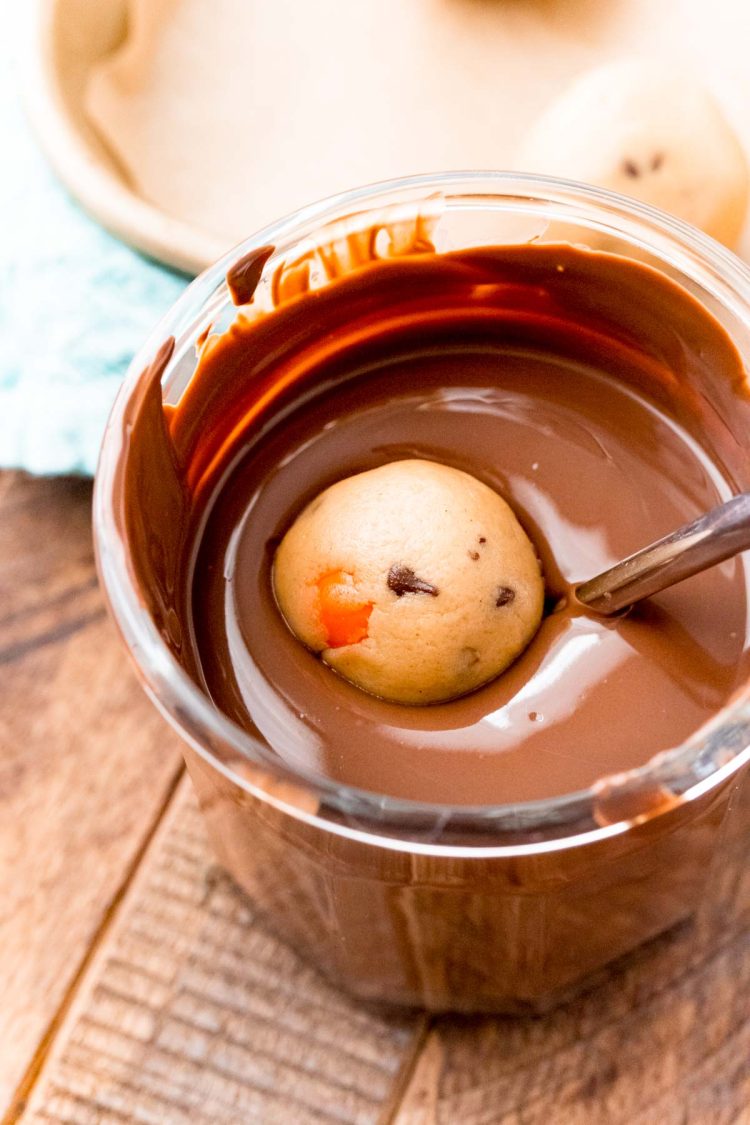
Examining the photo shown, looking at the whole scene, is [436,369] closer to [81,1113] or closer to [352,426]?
[352,426]

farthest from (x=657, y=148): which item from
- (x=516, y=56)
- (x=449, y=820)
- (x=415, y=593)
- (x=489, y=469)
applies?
(x=449, y=820)

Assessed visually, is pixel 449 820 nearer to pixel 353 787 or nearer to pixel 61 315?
pixel 353 787

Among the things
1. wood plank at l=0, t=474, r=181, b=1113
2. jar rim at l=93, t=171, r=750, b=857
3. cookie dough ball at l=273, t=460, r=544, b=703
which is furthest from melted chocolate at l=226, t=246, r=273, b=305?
wood plank at l=0, t=474, r=181, b=1113

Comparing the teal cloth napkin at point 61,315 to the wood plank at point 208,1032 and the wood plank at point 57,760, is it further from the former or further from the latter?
the wood plank at point 208,1032

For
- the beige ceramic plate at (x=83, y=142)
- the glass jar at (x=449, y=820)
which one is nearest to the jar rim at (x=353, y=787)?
the glass jar at (x=449, y=820)

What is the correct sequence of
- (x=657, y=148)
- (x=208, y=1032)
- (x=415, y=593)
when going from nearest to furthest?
(x=415, y=593) → (x=208, y=1032) → (x=657, y=148)

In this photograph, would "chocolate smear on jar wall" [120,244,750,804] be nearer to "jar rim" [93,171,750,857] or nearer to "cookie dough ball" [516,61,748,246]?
"jar rim" [93,171,750,857]
